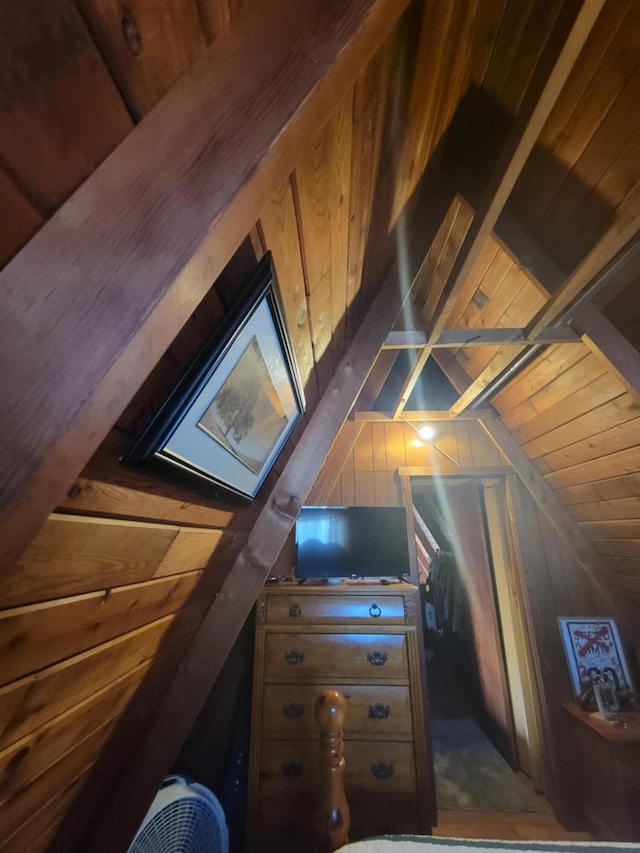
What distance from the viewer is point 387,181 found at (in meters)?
1.06

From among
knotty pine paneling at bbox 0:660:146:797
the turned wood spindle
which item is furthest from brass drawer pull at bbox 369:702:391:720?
knotty pine paneling at bbox 0:660:146:797

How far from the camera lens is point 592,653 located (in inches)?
91.5

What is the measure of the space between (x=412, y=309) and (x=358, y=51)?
1.95 m

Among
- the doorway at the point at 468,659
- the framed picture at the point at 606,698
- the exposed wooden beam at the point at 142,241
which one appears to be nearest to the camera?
the exposed wooden beam at the point at 142,241

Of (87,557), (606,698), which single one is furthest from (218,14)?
(606,698)

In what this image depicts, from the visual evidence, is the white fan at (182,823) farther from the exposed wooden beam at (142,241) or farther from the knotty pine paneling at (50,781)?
the exposed wooden beam at (142,241)

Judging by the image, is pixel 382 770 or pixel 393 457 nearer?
pixel 382 770

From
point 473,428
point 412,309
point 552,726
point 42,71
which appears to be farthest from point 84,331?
point 552,726

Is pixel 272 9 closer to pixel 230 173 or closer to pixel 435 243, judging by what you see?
pixel 230 173

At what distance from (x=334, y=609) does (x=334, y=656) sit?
222 mm

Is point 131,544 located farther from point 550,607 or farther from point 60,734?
point 550,607

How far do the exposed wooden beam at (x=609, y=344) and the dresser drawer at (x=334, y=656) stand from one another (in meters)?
1.60

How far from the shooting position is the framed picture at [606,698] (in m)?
2.06

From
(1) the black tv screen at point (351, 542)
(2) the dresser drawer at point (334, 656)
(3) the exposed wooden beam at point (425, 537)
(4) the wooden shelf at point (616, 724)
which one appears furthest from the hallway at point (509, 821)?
(3) the exposed wooden beam at point (425, 537)
